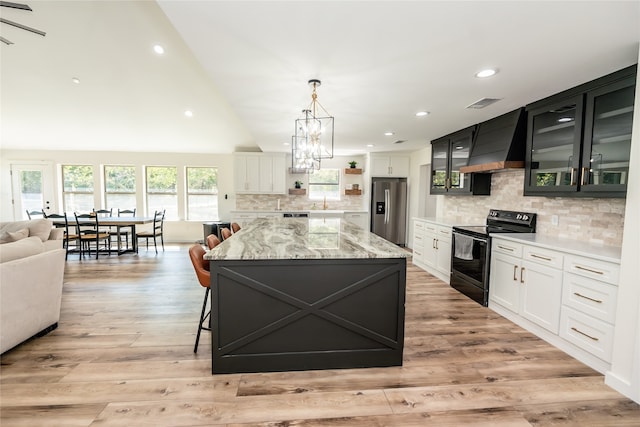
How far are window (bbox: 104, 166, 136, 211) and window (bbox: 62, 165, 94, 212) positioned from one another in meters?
0.38

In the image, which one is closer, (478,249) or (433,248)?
(478,249)

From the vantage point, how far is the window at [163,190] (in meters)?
7.48

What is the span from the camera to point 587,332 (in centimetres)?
223

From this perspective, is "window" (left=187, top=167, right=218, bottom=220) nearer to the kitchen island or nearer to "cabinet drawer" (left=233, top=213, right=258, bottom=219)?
"cabinet drawer" (left=233, top=213, right=258, bottom=219)

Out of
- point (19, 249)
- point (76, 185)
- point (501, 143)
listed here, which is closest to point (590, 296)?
point (501, 143)

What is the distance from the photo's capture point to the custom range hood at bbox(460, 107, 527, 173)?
130 inches

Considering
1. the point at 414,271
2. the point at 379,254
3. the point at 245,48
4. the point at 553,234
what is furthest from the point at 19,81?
the point at 553,234

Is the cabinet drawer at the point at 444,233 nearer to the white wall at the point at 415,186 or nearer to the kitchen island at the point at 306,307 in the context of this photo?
the white wall at the point at 415,186

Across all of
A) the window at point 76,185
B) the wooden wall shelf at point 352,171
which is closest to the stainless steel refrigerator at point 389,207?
the wooden wall shelf at point 352,171

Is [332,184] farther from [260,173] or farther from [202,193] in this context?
[202,193]

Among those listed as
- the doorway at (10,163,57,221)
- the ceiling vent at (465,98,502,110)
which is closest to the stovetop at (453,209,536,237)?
the ceiling vent at (465,98,502,110)

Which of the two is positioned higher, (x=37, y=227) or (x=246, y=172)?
(x=246, y=172)

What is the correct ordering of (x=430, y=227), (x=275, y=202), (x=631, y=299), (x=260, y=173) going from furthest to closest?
(x=275, y=202) < (x=260, y=173) < (x=430, y=227) < (x=631, y=299)

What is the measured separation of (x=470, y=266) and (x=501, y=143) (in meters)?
1.59
